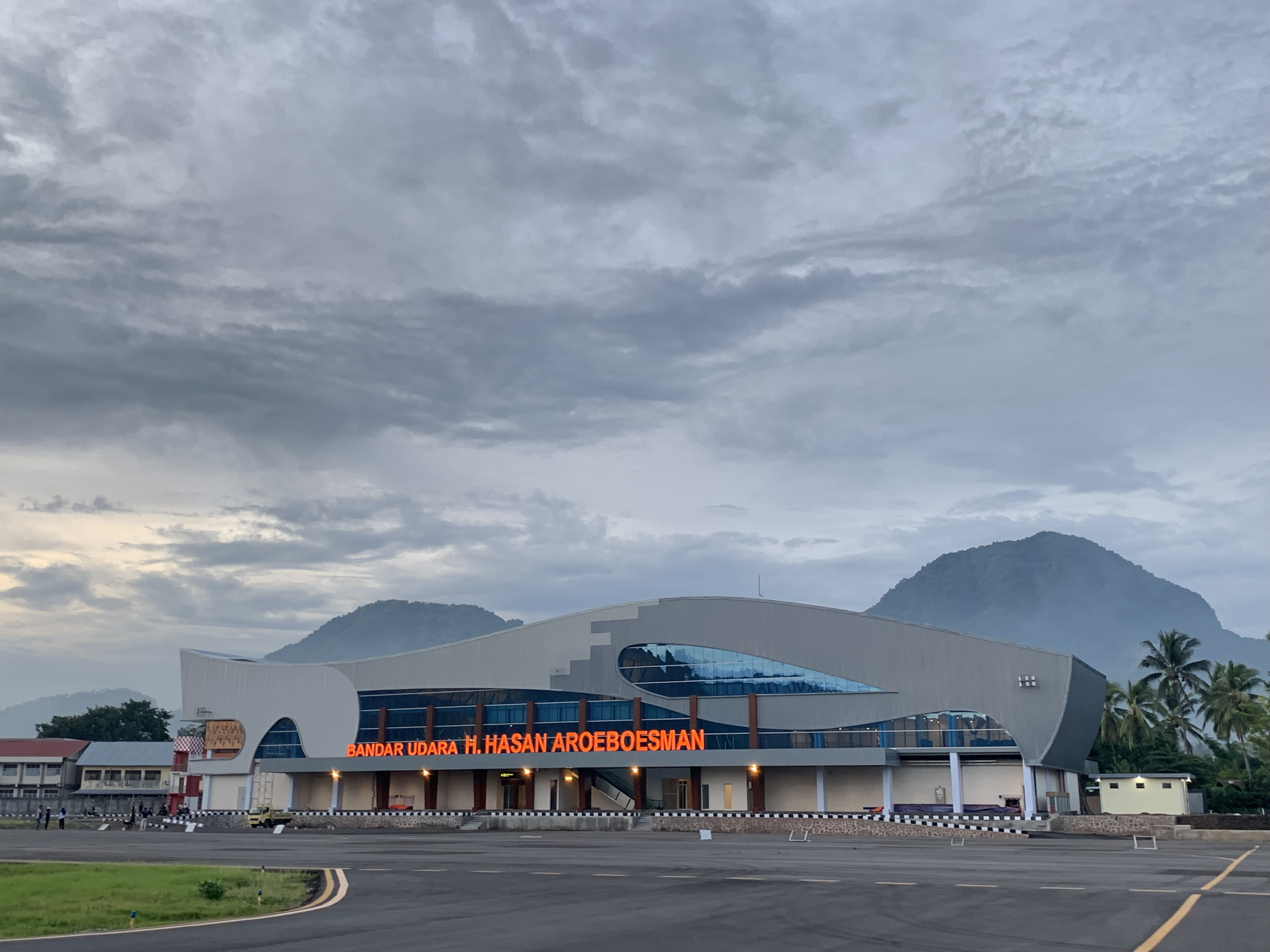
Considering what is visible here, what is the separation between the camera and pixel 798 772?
8306 centimetres

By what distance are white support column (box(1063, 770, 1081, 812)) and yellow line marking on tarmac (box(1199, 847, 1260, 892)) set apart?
3736 centimetres

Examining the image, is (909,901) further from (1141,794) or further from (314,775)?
(314,775)

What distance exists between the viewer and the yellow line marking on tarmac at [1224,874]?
29766 millimetres

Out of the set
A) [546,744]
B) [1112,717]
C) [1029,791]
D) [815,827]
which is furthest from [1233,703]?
[546,744]

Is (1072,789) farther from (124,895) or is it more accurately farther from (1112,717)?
(124,895)

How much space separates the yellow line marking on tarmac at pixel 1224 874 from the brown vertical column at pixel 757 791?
124ft

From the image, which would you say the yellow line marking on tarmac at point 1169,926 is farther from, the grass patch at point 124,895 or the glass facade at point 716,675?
the glass facade at point 716,675

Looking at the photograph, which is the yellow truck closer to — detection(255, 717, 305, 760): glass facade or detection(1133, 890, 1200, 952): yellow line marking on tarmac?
detection(255, 717, 305, 760): glass facade

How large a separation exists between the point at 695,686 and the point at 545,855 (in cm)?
4065

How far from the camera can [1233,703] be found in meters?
102

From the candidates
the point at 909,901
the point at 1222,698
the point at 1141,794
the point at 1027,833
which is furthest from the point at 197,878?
the point at 1222,698

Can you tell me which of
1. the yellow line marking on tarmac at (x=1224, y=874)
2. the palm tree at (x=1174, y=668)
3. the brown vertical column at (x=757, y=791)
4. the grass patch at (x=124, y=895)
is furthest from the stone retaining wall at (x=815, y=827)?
the palm tree at (x=1174, y=668)

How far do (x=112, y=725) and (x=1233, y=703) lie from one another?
144367 millimetres

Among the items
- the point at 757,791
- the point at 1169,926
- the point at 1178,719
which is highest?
the point at 1178,719
